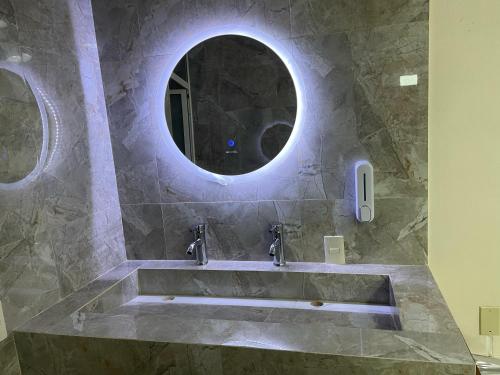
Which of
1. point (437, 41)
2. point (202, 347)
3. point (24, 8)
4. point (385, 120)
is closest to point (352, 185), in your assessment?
point (385, 120)

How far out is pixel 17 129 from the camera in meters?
1.19

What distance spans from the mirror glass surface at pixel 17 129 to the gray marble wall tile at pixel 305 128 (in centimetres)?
41

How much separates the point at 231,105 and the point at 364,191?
62 cm

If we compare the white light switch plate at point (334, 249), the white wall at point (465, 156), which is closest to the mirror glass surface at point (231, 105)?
the white light switch plate at point (334, 249)

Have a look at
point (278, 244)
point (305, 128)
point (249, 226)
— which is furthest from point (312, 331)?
point (305, 128)

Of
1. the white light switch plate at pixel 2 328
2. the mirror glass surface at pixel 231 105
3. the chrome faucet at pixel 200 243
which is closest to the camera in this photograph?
the white light switch plate at pixel 2 328

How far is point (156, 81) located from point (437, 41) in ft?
3.56

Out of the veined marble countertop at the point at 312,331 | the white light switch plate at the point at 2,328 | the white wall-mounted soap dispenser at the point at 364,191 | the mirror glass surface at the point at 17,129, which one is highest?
the mirror glass surface at the point at 17,129

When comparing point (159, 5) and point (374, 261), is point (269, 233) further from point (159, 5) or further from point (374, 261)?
point (159, 5)

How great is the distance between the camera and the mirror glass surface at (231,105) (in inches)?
56.9

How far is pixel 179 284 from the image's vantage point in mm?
1573

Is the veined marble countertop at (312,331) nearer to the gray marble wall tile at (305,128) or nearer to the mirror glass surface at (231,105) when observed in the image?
the gray marble wall tile at (305,128)

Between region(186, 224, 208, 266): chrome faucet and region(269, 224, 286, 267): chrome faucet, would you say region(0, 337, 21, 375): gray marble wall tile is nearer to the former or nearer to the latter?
region(186, 224, 208, 266): chrome faucet

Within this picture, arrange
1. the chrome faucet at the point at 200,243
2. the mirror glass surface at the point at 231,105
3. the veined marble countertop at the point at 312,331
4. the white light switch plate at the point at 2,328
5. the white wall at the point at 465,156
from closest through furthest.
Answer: the veined marble countertop at the point at 312,331 < the white light switch plate at the point at 2,328 < the white wall at the point at 465,156 < the mirror glass surface at the point at 231,105 < the chrome faucet at the point at 200,243
